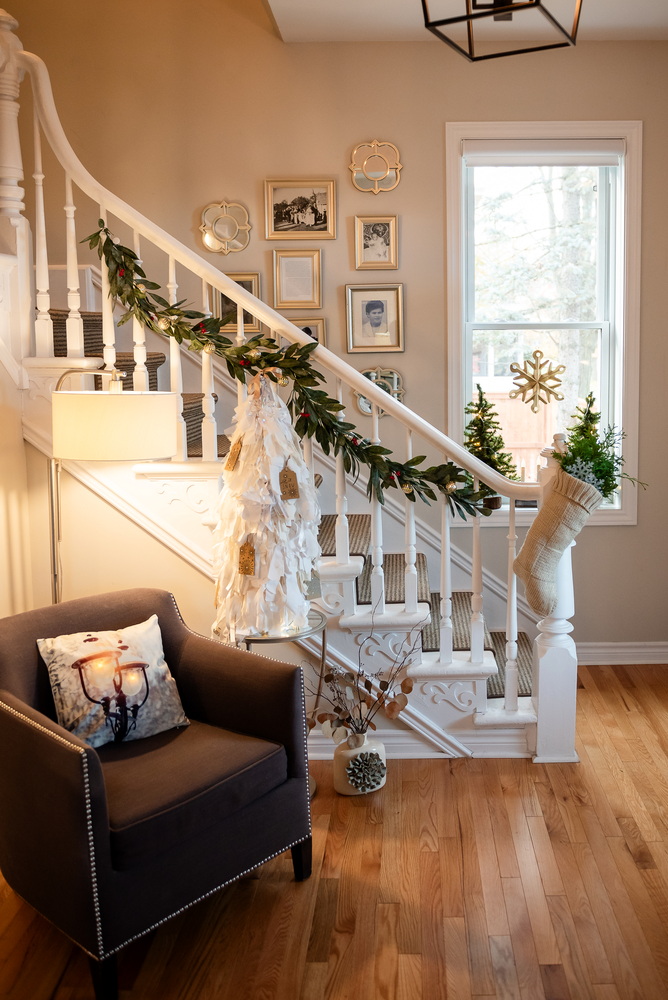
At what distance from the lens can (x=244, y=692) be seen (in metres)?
2.77

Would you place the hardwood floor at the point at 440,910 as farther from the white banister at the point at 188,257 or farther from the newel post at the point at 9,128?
the newel post at the point at 9,128

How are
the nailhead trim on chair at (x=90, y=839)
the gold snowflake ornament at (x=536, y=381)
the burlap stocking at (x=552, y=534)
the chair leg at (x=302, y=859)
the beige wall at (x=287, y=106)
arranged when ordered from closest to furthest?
the nailhead trim on chair at (x=90, y=839), the chair leg at (x=302, y=859), the burlap stocking at (x=552, y=534), the beige wall at (x=287, y=106), the gold snowflake ornament at (x=536, y=381)

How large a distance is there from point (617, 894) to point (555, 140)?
10.9ft

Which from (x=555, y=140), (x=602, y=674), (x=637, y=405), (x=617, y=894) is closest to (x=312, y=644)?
(x=617, y=894)

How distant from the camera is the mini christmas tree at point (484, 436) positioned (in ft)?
14.8

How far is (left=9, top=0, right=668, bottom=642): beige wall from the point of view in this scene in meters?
4.33

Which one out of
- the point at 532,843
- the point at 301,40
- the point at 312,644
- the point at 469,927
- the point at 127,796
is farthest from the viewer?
the point at 301,40

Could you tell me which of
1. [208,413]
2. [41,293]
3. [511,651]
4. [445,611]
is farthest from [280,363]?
[511,651]

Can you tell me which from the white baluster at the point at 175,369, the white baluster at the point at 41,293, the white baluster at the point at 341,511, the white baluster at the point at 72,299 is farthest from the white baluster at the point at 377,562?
the white baluster at the point at 41,293

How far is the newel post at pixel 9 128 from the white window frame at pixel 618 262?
2.01m

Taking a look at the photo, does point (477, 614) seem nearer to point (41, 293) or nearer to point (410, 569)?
point (410, 569)

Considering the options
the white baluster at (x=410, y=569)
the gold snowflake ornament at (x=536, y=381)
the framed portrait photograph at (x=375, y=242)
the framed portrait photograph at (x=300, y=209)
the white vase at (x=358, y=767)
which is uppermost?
the framed portrait photograph at (x=300, y=209)

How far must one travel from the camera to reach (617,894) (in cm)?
267

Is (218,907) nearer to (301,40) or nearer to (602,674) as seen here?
(602,674)
